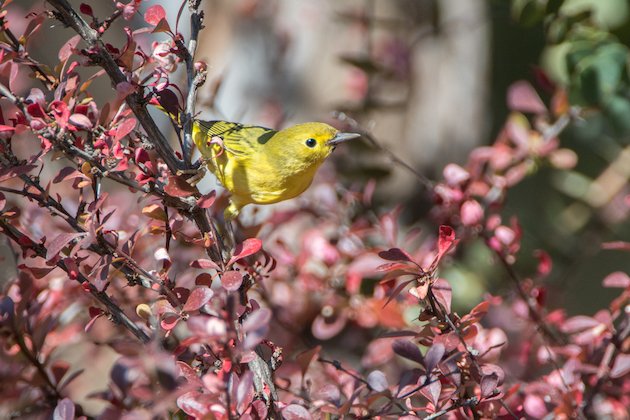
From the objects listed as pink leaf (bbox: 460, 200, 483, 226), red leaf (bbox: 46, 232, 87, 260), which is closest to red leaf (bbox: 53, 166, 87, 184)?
red leaf (bbox: 46, 232, 87, 260)

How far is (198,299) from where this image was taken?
106 cm

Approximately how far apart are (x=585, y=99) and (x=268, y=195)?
926 mm

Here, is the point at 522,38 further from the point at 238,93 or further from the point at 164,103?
the point at 164,103

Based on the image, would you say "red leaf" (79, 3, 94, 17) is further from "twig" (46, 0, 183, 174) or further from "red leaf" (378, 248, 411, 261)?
"red leaf" (378, 248, 411, 261)

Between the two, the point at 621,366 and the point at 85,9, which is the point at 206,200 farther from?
the point at 621,366

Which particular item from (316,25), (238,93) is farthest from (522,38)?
(238,93)

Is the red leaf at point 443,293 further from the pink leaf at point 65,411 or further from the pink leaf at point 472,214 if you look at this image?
the pink leaf at point 65,411

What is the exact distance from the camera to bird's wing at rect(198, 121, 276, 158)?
2.00 metres

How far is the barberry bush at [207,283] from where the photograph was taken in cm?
107

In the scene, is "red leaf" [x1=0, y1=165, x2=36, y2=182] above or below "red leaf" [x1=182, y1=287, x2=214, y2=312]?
above

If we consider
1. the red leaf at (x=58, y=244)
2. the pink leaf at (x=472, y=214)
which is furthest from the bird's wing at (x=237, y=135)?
the red leaf at (x=58, y=244)

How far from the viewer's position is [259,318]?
2.82 ft

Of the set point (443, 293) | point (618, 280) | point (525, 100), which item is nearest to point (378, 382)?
point (443, 293)

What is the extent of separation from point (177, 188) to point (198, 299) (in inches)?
7.3
